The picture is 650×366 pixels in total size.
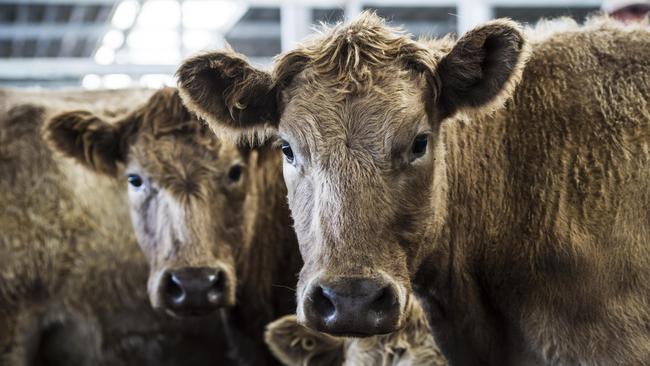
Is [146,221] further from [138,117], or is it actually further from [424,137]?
[424,137]

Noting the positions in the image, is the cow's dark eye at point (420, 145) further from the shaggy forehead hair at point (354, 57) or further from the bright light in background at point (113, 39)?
the bright light in background at point (113, 39)

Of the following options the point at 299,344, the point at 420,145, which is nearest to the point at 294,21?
the point at 299,344

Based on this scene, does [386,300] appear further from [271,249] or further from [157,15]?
[157,15]

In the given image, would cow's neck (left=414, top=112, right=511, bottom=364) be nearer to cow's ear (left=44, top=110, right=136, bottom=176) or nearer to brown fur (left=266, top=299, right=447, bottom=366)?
brown fur (left=266, top=299, right=447, bottom=366)

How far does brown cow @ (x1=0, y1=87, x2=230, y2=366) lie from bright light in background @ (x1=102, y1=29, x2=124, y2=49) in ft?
25.9

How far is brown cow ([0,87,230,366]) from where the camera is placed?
525 cm

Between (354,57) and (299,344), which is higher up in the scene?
(354,57)

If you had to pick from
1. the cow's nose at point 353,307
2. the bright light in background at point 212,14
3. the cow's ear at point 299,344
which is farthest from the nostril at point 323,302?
the bright light in background at point 212,14

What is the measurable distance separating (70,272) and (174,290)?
51.3 inches

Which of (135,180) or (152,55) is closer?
(135,180)

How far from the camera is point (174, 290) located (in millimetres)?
4312

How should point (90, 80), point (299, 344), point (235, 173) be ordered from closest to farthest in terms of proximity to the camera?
1. point (299, 344)
2. point (235, 173)
3. point (90, 80)

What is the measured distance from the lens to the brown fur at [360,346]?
371 cm

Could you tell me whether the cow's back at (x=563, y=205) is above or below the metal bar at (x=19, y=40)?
below
